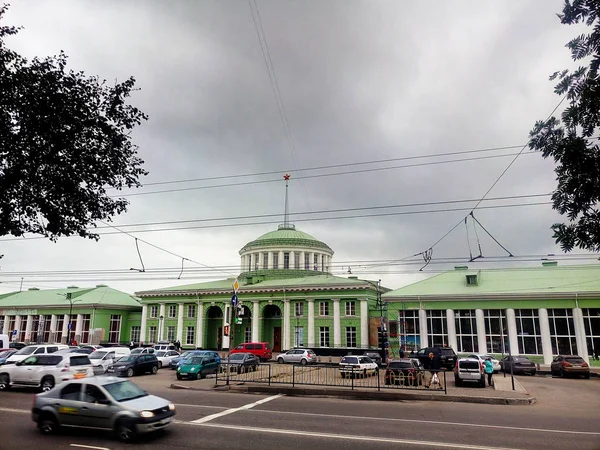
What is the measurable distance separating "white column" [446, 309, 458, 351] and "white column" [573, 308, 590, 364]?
10.9m

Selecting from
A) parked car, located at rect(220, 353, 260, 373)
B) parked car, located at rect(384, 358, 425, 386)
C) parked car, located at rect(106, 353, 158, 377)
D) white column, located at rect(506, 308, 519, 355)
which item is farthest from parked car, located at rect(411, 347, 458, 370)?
parked car, located at rect(106, 353, 158, 377)

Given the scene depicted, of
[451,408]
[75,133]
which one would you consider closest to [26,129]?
[75,133]

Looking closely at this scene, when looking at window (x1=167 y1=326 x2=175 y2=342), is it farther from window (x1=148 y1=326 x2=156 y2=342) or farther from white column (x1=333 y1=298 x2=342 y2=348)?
white column (x1=333 y1=298 x2=342 y2=348)

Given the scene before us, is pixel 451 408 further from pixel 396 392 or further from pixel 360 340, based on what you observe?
pixel 360 340

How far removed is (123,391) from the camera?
1122 cm

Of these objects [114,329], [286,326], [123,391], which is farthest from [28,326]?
[123,391]

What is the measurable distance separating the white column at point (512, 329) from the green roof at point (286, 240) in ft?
98.0

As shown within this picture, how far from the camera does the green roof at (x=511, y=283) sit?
41.8 meters

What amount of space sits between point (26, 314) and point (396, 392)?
2676 inches

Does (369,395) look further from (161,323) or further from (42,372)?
(161,323)

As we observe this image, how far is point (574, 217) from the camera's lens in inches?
175

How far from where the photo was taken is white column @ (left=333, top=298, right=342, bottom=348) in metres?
49.4

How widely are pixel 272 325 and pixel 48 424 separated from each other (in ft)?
151

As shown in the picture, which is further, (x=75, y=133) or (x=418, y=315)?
(x=418, y=315)
